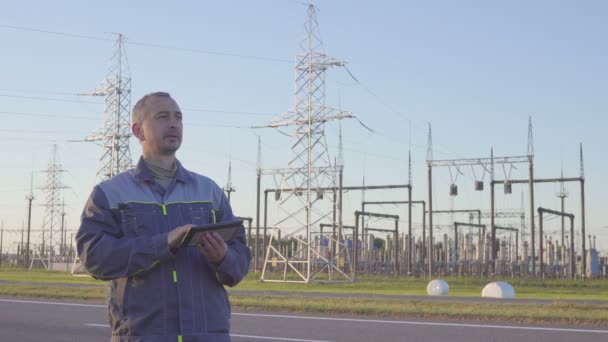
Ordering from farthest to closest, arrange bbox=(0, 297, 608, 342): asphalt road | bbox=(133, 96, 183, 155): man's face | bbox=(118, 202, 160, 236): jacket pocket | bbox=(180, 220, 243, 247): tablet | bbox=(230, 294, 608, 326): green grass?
bbox=(230, 294, 608, 326): green grass → bbox=(0, 297, 608, 342): asphalt road → bbox=(133, 96, 183, 155): man's face → bbox=(118, 202, 160, 236): jacket pocket → bbox=(180, 220, 243, 247): tablet

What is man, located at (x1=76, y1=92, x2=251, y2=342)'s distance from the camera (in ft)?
11.6

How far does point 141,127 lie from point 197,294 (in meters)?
0.84

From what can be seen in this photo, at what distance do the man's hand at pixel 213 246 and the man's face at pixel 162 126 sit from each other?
20.6 inches

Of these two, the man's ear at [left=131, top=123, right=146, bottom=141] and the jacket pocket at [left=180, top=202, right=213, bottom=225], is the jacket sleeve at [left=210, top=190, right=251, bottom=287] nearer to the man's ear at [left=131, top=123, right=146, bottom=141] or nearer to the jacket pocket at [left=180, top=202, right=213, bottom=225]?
the jacket pocket at [left=180, top=202, right=213, bottom=225]

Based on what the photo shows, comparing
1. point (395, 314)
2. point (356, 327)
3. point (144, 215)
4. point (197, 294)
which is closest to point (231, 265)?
point (197, 294)

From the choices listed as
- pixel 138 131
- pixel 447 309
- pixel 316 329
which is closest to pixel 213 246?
pixel 138 131

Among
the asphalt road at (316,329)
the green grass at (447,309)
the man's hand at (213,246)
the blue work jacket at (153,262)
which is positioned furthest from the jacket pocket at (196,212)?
the green grass at (447,309)

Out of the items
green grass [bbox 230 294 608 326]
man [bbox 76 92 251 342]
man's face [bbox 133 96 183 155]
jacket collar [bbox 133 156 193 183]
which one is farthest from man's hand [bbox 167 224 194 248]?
green grass [bbox 230 294 608 326]

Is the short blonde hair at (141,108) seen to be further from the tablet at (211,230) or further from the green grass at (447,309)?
the green grass at (447,309)

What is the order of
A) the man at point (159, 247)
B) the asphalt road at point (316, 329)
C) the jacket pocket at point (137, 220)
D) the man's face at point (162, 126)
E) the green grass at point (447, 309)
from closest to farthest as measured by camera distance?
the man at point (159, 247) < the jacket pocket at point (137, 220) < the man's face at point (162, 126) < the asphalt road at point (316, 329) < the green grass at point (447, 309)

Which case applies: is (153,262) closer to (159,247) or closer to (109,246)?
(159,247)

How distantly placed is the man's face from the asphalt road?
880 centimetres

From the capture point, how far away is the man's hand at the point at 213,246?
3.48 metres

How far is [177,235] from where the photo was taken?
344 cm
